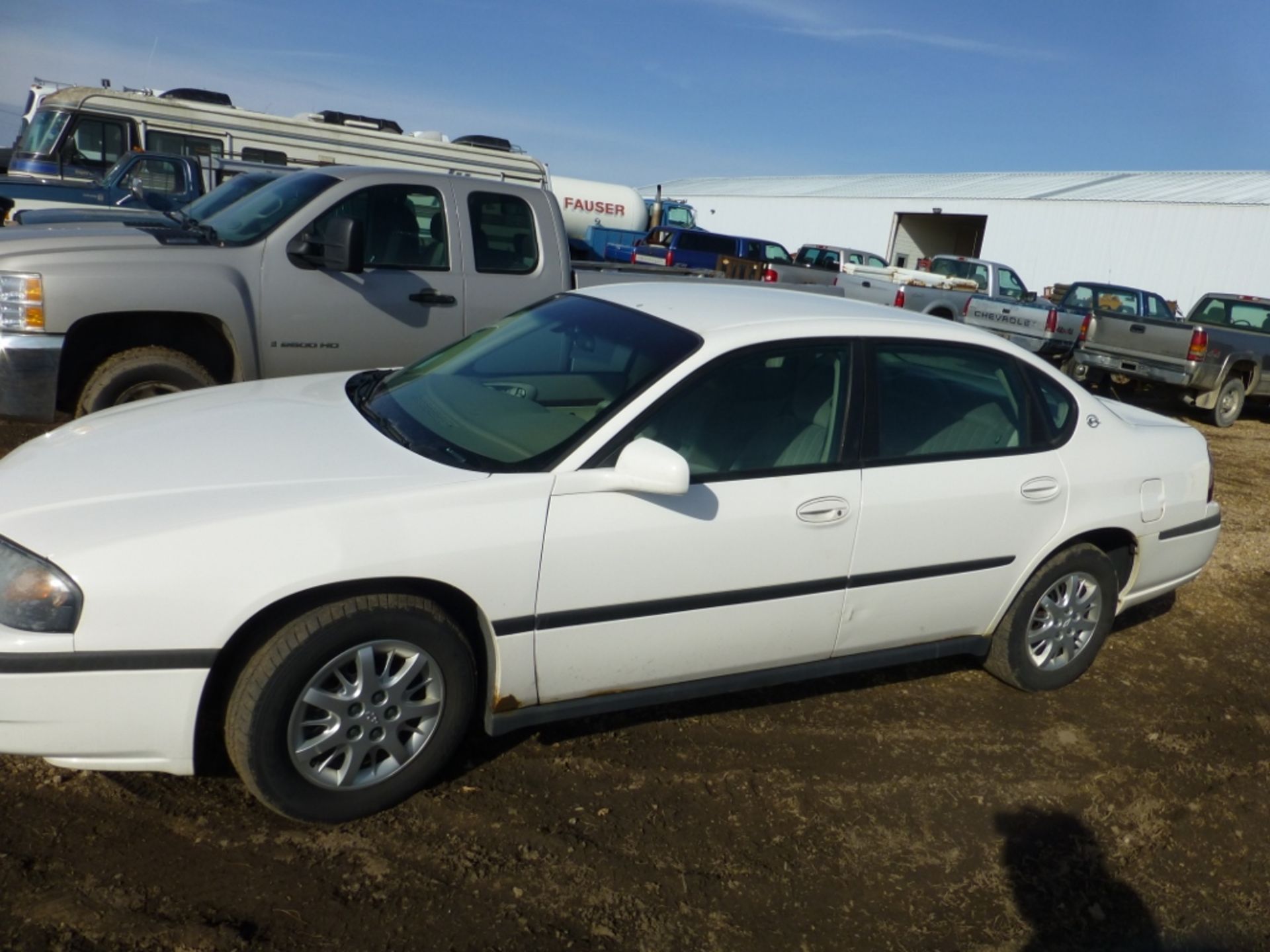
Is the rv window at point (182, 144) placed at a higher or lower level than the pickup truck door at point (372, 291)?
higher

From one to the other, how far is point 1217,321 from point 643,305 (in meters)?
13.5

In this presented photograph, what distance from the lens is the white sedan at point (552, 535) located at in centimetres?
273

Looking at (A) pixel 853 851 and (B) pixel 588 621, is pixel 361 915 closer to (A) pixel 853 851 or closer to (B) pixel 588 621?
(B) pixel 588 621

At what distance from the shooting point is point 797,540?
11.5 ft

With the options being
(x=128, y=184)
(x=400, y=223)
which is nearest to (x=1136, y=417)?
(x=400, y=223)

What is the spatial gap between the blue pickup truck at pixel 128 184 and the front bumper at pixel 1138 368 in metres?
10.4

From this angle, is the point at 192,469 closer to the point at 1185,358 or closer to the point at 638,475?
the point at 638,475

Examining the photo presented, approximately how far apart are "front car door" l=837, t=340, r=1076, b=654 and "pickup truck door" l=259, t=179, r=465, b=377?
11.3ft

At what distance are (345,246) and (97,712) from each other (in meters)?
3.70

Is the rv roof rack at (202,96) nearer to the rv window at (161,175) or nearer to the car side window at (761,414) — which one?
the rv window at (161,175)

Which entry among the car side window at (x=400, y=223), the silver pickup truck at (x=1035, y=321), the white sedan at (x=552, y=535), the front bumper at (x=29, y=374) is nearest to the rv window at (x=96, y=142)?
the car side window at (x=400, y=223)

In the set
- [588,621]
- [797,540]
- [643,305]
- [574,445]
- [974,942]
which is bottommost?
[974,942]

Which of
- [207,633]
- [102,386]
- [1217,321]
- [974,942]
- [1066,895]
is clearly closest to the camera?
[207,633]

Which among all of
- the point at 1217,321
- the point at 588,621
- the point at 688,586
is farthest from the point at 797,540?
the point at 1217,321
